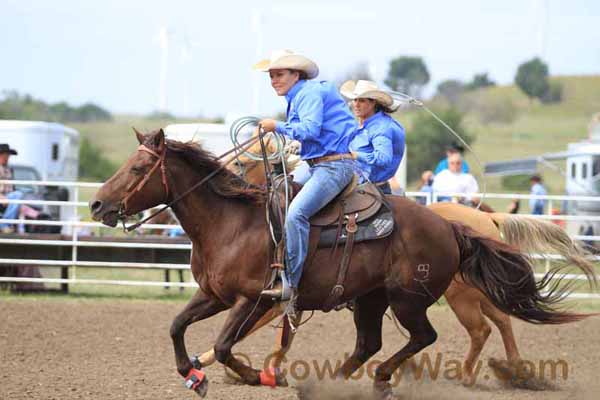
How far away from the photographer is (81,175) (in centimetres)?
4538

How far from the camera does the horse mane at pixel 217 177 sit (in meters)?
6.26

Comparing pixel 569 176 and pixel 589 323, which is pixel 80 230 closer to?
pixel 589 323

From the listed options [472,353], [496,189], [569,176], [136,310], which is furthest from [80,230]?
[496,189]

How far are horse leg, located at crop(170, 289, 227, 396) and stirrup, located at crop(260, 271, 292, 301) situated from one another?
1.26 ft

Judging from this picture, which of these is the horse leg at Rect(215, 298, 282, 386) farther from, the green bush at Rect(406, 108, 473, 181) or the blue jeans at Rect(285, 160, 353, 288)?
the green bush at Rect(406, 108, 473, 181)

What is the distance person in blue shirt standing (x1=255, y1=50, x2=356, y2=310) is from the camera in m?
6.07

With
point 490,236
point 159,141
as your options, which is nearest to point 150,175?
point 159,141

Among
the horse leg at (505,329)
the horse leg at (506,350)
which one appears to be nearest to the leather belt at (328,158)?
the horse leg at (505,329)

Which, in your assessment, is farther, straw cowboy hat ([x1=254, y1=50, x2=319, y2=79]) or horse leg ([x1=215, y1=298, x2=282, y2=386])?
straw cowboy hat ([x1=254, y1=50, x2=319, y2=79])

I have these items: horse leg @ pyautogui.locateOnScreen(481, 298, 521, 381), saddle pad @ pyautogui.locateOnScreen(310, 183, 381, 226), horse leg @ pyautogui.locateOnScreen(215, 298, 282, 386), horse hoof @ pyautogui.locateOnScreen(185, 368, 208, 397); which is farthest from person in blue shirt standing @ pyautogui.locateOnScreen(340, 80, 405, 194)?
horse hoof @ pyautogui.locateOnScreen(185, 368, 208, 397)

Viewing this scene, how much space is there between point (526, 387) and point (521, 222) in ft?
4.39

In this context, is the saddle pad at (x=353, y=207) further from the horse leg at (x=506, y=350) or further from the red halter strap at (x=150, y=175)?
the horse leg at (x=506, y=350)

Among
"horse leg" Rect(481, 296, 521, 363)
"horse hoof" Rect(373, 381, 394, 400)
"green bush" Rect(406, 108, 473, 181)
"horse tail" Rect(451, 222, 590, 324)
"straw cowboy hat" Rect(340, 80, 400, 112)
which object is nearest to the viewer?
"horse hoof" Rect(373, 381, 394, 400)

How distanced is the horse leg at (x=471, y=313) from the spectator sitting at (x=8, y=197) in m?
6.74
